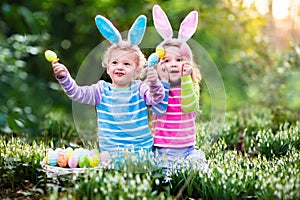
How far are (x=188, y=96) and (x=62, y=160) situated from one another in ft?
3.25

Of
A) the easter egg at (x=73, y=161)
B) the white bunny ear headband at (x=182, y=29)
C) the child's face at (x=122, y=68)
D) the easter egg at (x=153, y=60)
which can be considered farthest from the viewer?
the white bunny ear headband at (x=182, y=29)

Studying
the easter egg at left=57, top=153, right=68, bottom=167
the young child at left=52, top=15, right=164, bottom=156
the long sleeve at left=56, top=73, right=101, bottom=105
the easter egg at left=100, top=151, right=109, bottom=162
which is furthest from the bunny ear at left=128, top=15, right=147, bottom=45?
the easter egg at left=57, top=153, right=68, bottom=167

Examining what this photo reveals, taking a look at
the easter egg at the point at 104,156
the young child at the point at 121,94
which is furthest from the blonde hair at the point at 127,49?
the easter egg at the point at 104,156

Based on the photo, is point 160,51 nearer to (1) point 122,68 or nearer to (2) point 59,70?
(1) point 122,68

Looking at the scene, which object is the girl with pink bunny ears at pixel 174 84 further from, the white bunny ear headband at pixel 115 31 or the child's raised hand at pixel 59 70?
the child's raised hand at pixel 59 70

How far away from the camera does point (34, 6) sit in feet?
28.0

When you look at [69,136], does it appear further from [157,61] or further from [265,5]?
[265,5]

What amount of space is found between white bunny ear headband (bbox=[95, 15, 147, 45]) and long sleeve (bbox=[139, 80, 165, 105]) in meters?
0.32

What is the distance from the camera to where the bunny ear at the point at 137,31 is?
12.9 feet

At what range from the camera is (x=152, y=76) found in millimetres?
3771

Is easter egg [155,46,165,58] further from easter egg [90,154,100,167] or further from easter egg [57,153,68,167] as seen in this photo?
easter egg [57,153,68,167]

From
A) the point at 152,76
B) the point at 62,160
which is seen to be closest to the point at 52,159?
the point at 62,160

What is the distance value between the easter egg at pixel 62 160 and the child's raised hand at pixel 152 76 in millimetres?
791

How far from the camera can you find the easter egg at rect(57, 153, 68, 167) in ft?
12.8
